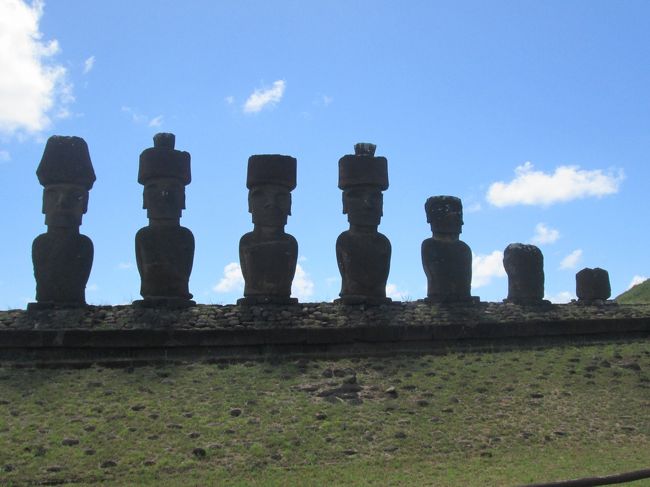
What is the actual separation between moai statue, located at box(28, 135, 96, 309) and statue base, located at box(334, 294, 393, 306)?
16.8 ft

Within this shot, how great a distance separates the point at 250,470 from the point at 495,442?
3.28m

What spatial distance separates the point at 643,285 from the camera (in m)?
30.2

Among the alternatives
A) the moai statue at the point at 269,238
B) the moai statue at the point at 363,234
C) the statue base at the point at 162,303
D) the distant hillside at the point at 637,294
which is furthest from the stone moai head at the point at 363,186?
the distant hillside at the point at 637,294

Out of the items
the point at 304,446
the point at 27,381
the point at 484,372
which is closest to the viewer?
the point at 304,446

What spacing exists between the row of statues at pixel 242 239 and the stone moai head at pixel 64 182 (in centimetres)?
2

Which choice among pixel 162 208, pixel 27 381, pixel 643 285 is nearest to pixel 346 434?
pixel 27 381

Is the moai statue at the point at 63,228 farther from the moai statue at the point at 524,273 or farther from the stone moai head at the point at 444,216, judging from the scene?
the moai statue at the point at 524,273

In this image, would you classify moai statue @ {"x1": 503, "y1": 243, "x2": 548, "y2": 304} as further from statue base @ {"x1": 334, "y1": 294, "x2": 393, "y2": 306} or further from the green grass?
the green grass

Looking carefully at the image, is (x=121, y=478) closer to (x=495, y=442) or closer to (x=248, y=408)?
(x=248, y=408)

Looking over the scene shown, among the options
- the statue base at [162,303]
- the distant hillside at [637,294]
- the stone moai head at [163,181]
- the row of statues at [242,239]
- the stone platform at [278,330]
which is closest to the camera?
the stone platform at [278,330]

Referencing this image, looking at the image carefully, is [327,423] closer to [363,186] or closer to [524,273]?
[363,186]

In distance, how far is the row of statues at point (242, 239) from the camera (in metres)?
16.6

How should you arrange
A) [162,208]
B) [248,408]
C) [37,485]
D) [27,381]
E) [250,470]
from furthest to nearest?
[162,208] → [27,381] → [248,408] → [250,470] → [37,485]

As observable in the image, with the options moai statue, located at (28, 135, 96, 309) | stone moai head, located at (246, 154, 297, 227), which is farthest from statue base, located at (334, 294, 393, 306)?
moai statue, located at (28, 135, 96, 309)
